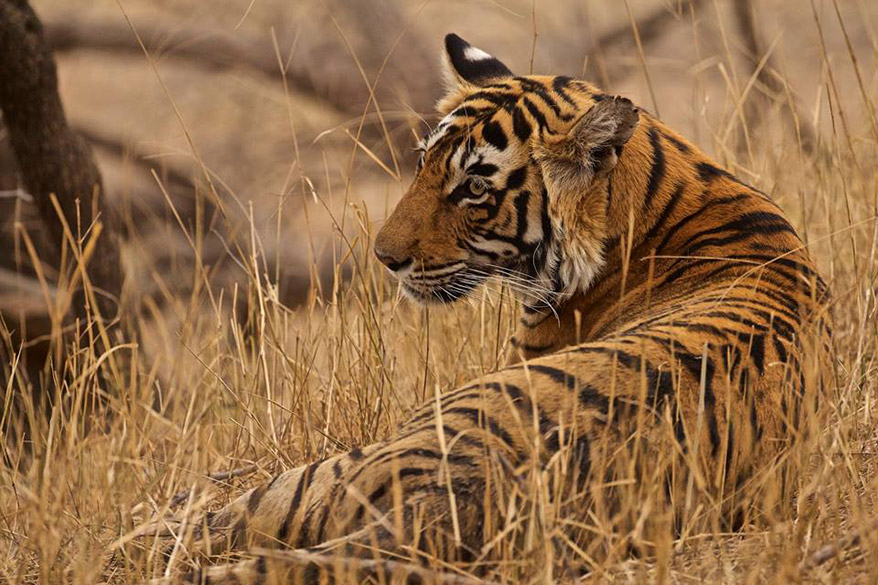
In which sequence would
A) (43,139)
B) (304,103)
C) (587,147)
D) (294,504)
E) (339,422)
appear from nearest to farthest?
(294,504), (587,147), (339,422), (43,139), (304,103)

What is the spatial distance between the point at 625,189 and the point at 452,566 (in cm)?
138

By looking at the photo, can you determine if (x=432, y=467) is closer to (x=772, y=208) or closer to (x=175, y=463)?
(x=175, y=463)

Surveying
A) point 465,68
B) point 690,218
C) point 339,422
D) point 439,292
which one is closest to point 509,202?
point 439,292

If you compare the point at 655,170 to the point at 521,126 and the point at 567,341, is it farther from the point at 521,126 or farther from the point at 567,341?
the point at 567,341

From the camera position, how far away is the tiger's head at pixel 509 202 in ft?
10.1

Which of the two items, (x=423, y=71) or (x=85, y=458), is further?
(x=423, y=71)

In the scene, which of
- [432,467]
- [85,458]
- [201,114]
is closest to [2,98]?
[85,458]

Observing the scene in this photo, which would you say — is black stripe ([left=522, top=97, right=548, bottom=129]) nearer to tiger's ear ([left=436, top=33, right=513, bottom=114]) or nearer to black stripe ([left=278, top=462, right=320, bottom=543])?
tiger's ear ([left=436, top=33, right=513, bottom=114])

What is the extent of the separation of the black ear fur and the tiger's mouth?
682mm

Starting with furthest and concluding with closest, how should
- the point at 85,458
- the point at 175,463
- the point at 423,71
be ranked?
1. the point at 423,71
2. the point at 85,458
3. the point at 175,463

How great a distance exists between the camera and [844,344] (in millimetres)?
3740

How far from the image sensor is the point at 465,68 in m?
3.60

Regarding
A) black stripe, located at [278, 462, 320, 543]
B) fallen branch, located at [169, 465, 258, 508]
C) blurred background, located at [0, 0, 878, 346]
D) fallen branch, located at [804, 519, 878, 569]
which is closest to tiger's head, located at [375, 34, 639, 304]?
blurred background, located at [0, 0, 878, 346]

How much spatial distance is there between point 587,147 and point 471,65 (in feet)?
2.45
